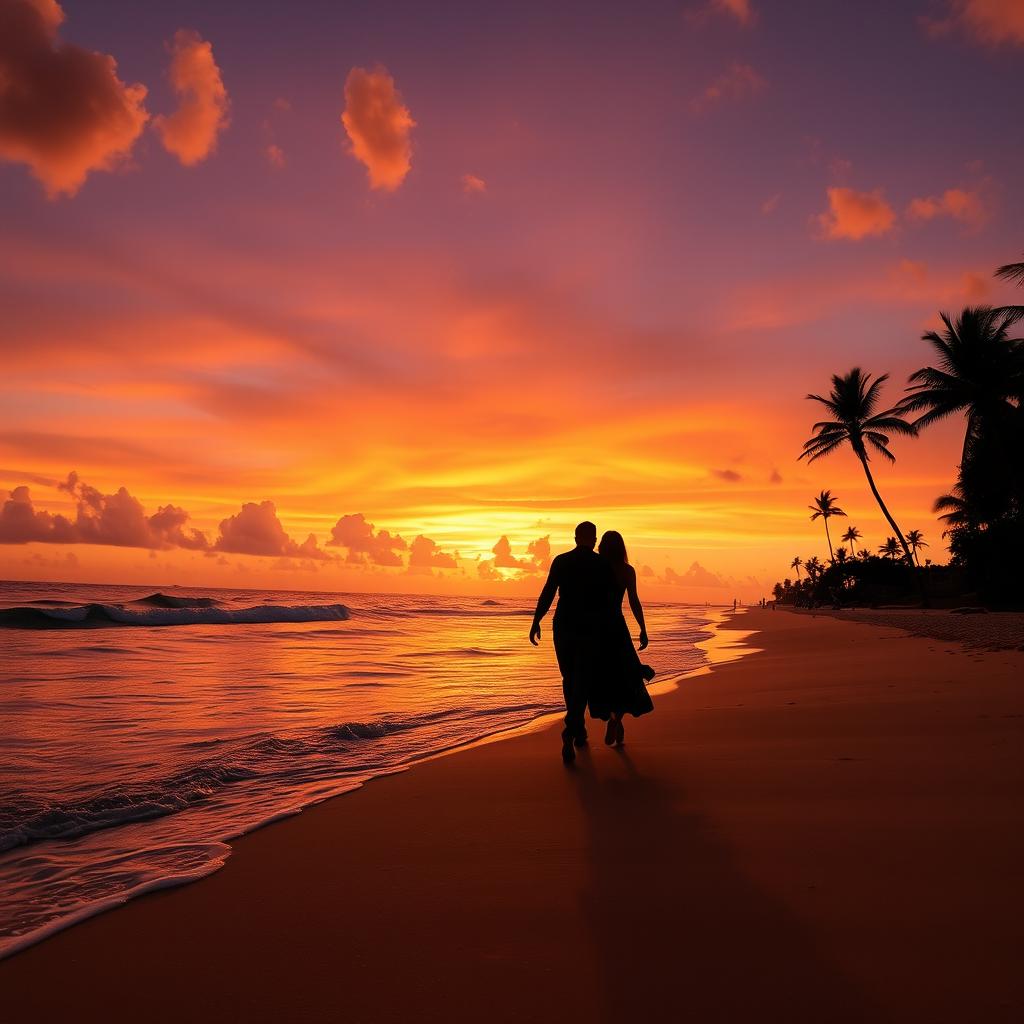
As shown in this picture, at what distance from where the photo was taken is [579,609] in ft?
19.3

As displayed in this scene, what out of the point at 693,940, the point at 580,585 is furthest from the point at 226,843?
the point at 580,585

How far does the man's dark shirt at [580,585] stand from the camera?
19.3 feet

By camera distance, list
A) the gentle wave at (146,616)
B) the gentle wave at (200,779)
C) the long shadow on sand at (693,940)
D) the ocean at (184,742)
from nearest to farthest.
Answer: the long shadow on sand at (693,940)
the ocean at (184,742)
the gentle wave at (200,779)
the gentle wave at (146,616)

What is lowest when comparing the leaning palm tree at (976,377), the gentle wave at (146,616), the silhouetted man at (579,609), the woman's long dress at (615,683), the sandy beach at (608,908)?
the gentle wave at (146,616)

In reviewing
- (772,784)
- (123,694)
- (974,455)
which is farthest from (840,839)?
(974,455)

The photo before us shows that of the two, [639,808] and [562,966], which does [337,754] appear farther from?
[562,966]

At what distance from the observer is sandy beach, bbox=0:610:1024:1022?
2.08 metres

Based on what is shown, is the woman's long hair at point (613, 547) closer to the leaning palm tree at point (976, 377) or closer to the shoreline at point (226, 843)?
the shoreline at point (226, 843)

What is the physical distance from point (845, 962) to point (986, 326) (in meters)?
39.1

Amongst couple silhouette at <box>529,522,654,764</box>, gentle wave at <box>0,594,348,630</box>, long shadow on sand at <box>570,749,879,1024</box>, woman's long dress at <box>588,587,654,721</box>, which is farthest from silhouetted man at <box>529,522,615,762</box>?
gentle wave at <box>0,594,348,630</box>

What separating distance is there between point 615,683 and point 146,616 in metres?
32.6

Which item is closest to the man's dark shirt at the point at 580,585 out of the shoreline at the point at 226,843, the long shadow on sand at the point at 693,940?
the shoreline at the point at 226,843

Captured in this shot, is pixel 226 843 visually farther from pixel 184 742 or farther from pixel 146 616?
pixel 146 616

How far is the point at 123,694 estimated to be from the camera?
9.89 metres
